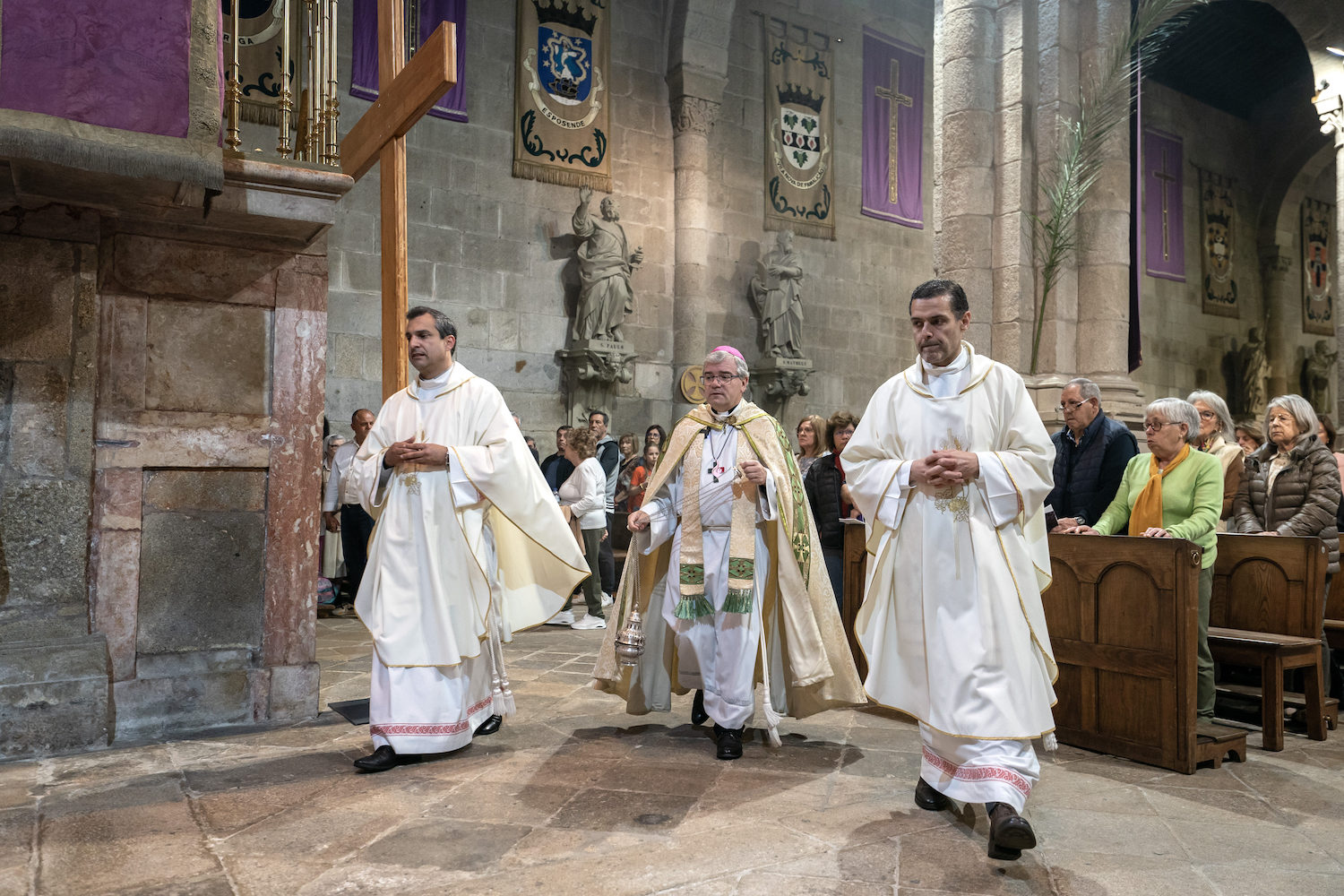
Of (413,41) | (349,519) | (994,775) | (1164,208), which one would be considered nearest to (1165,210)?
(1164,208)

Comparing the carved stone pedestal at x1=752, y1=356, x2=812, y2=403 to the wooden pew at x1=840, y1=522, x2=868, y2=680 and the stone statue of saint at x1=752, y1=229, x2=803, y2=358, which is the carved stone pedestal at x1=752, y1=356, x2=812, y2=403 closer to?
the stone statue of saint at x1=752, y1=229, x2=803, y2=358

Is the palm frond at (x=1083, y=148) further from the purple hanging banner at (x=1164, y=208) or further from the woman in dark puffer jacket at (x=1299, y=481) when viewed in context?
the purple hanging banner at (x=1164, y=208)

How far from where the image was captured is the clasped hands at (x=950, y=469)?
10.3ft

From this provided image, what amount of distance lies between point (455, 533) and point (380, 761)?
0.90 m

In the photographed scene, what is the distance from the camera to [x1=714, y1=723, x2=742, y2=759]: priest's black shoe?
3941 millimetres

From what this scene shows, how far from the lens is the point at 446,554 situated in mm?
3973

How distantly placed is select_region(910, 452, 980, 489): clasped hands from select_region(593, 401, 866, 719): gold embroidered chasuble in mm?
1052

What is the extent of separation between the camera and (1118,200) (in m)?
7.79

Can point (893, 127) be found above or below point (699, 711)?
above

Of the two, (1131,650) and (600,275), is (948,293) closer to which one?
(1131,650)

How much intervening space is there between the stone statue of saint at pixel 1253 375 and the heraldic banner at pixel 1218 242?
2.09 feet

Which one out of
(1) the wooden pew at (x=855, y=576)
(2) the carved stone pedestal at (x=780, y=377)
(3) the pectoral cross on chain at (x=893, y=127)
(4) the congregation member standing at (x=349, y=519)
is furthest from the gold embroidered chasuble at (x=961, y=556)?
(3) the pectoral cross on chain at (x=893, y=127)

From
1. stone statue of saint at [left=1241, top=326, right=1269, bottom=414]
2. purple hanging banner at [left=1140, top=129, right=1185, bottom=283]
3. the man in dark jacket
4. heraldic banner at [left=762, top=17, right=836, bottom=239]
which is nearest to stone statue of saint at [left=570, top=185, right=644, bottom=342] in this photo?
heraldic banner at [left=762, top=17, right=836, bottom=239]

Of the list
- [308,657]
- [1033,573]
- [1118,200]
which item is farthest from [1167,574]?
[1118,200]
